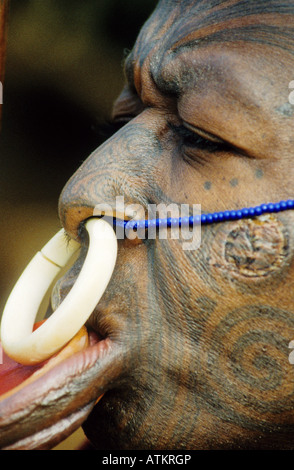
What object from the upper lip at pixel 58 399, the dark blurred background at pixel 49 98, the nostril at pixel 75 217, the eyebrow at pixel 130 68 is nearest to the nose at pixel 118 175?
the nostril at pixel 75 217

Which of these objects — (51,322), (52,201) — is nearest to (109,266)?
(51,322)

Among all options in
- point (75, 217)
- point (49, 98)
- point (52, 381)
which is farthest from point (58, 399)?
point (49, 98)

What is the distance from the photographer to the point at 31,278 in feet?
3.44

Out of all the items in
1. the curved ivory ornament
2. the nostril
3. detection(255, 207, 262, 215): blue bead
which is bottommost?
the curved ivory ornament

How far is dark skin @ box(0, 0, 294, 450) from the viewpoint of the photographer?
813mm

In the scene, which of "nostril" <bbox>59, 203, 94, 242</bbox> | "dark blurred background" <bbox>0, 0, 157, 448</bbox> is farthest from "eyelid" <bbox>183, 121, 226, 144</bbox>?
"dark blurred background" <bbox>0, 0, 157, 448</bbox>

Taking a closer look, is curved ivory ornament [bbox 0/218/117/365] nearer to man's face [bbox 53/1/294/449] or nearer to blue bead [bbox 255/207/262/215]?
man's face [bbox 53/1/294/449]

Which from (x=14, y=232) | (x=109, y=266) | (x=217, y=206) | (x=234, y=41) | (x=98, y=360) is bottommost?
(x=14, y=232)

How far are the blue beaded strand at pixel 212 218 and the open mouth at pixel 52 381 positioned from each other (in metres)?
0.05

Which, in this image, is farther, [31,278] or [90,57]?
[90,57]

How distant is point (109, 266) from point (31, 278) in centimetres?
23

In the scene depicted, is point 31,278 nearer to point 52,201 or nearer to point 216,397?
point 216,397

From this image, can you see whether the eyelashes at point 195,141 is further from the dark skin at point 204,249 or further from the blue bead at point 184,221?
the blue bead at point 184,221

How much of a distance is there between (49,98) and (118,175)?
0.84m
